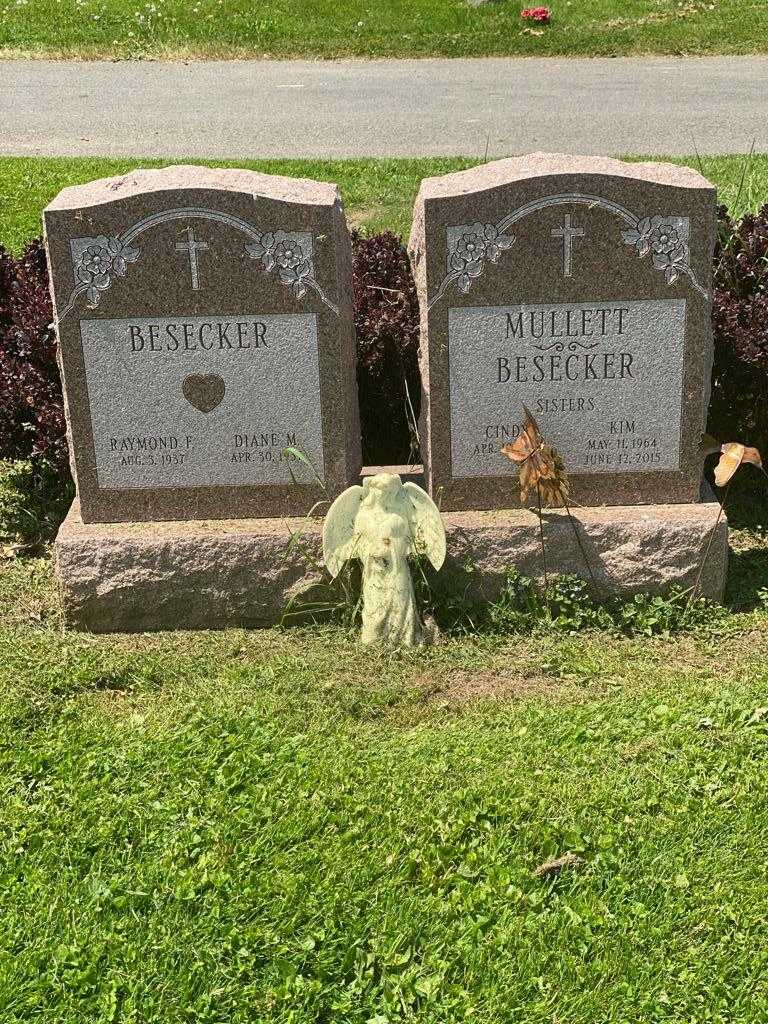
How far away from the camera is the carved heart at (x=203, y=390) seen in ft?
15.0

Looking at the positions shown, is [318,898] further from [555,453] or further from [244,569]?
[555,453]

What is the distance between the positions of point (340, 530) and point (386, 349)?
1294 millimetres

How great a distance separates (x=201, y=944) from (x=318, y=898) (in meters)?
0.33

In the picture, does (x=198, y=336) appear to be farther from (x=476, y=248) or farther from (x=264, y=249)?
(x=476, y=248)

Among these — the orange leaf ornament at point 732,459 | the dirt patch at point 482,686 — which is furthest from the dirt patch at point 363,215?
the dirt patch at point 482,686

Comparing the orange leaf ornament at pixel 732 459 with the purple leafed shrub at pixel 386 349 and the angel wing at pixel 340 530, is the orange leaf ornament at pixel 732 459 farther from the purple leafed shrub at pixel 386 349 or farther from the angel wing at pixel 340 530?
the purple leafed shrub at pixel 386 349

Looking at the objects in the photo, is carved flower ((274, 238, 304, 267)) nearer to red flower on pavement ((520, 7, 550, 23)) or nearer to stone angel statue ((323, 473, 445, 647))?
stone angel statue ((323, 473, 445, 647))

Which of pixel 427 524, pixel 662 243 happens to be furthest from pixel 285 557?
pixel 662 243

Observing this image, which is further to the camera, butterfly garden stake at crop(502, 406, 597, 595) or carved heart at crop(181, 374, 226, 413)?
carved heart at crop(181, 374, 226, 413)

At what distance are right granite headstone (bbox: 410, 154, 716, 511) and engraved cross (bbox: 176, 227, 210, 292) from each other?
2.59ft

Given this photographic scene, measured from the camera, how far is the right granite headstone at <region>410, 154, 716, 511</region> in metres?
4.34

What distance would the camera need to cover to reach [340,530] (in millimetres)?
4488

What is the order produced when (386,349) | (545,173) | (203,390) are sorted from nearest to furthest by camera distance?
(545,173)
(203,390)
(386,349)

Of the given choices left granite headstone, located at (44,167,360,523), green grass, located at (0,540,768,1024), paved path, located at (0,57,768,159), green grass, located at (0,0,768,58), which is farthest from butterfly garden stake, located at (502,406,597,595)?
green grass, located at (0,0,768,58)
